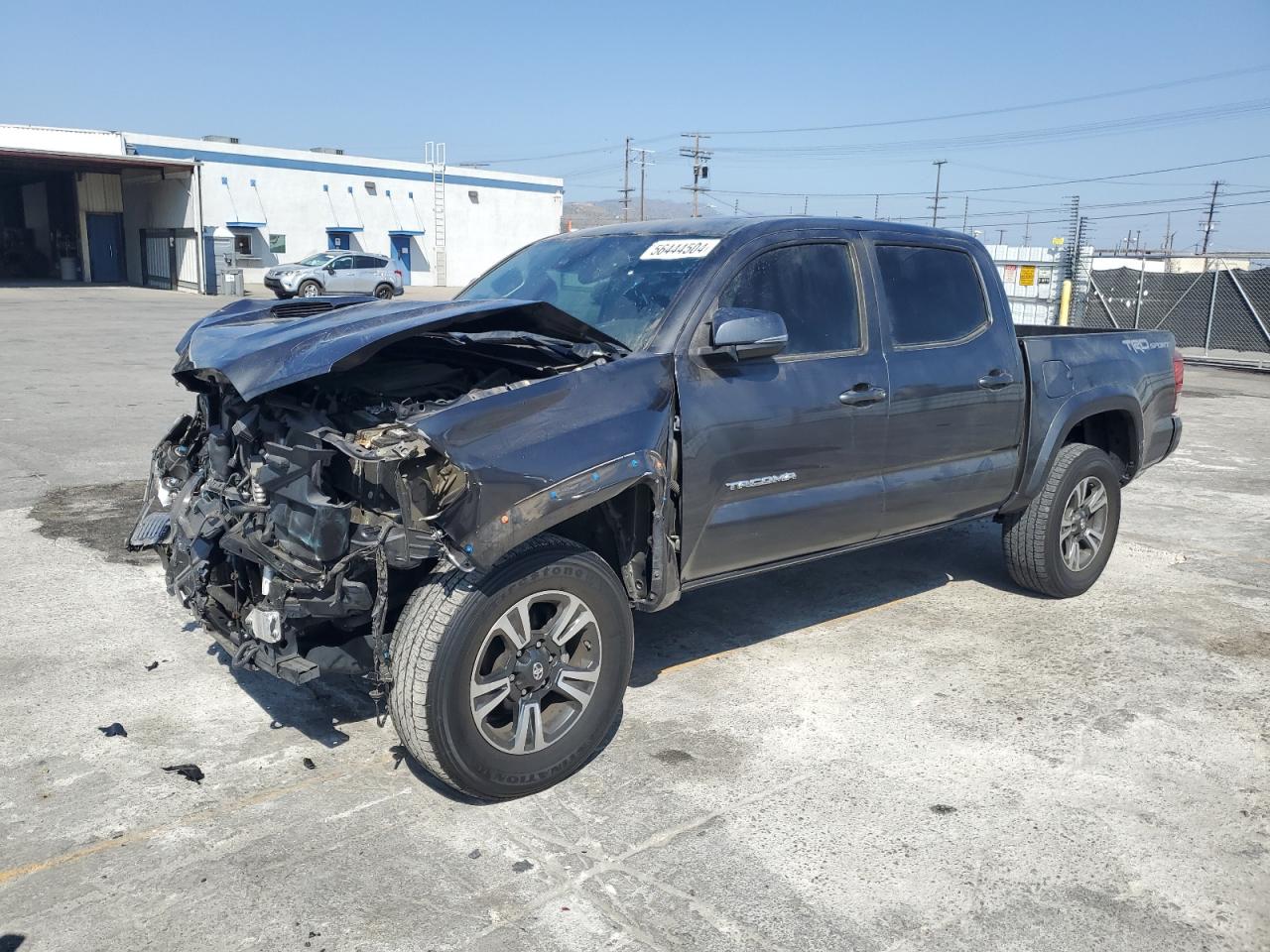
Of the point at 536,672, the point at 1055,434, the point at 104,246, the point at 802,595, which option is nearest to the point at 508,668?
the point at 536,672

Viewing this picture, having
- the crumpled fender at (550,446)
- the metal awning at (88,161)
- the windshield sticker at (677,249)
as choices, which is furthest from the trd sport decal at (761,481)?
the metal awning at (88,161)

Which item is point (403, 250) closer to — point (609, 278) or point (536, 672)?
point (609, 278)

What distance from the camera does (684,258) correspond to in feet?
14.2

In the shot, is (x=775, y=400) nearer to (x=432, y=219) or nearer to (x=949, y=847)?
(x=949, y=847)

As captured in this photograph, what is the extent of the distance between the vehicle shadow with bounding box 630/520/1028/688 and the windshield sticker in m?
Result: 1.71

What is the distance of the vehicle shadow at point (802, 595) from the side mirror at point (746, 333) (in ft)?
5.14

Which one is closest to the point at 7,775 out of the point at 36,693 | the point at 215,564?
the point at 36,693

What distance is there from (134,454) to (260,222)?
36.7 metres

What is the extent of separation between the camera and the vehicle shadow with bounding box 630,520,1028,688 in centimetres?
506

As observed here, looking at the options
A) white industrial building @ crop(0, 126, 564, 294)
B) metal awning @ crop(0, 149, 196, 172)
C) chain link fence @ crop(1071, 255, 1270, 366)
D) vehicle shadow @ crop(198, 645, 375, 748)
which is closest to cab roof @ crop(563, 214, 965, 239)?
vehicle shadow @ crop(198, 645, 375, 748)

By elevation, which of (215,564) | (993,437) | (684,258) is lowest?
(215,564)

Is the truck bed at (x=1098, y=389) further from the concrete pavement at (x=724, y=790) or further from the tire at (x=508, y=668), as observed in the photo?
the tire at (x=508, y=668)

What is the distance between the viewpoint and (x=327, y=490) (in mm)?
3443

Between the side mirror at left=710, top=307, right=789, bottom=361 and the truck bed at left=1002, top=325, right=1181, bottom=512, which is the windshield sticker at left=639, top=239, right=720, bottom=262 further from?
the truck bed at left=1002, top=325, right=1181, bottom=512
